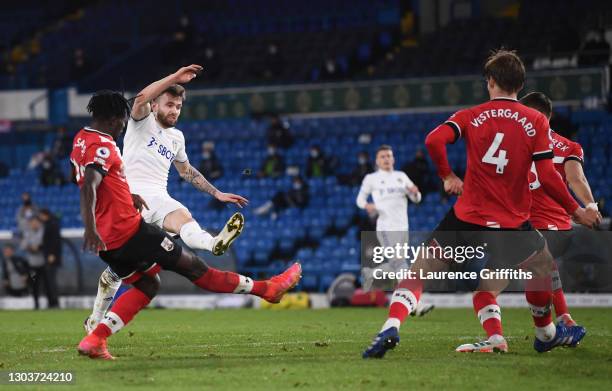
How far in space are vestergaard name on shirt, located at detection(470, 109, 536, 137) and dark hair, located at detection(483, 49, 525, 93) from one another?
22 cm

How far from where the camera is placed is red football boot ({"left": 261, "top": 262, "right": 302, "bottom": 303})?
9.70 metres

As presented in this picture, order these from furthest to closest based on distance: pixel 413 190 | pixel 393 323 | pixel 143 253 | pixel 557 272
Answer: pixel 413 190 → pixel 557 272 → pixel 143 253 → pixel 393 323

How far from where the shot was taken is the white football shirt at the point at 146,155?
10.9 meters

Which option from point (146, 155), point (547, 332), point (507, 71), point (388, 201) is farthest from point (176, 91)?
point (388, 201)

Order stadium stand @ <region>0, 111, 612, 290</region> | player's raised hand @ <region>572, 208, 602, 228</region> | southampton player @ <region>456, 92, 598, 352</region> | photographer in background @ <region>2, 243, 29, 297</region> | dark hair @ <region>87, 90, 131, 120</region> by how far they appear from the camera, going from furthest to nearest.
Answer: stadium stand @ <region>0, 111, 612, 290</region>
photographer in background @ <region>2, 243, 29, 297</region>
southampton player @ <region>456, 92, 598, 352</region>
dark hair @ <region>87, 90, 131, 120</region>
player's raised hand @ <region>572, 208, 602, 228</region>

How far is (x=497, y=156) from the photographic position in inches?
348

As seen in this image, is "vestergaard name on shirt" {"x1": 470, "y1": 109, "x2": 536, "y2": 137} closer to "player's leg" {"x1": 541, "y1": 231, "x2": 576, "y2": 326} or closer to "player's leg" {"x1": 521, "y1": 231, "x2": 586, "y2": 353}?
"player's leg" {"x1": 521, "y1": 231, "x2": 586, "y2": 353}

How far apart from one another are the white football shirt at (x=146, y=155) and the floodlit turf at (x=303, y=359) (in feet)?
5.31

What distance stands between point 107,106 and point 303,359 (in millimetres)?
2658

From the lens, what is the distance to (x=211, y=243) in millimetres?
10570

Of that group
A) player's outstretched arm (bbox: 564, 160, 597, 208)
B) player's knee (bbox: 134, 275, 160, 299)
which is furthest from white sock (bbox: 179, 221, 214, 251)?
player's outstretched arm (bbox: 564, 160, 597, 208)

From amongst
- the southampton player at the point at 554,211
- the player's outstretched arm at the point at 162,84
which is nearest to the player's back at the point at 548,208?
the southampton player at the point at 554,211

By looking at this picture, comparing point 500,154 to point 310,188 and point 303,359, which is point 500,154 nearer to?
point 303,359

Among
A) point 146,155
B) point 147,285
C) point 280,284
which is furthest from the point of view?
point 146,155
